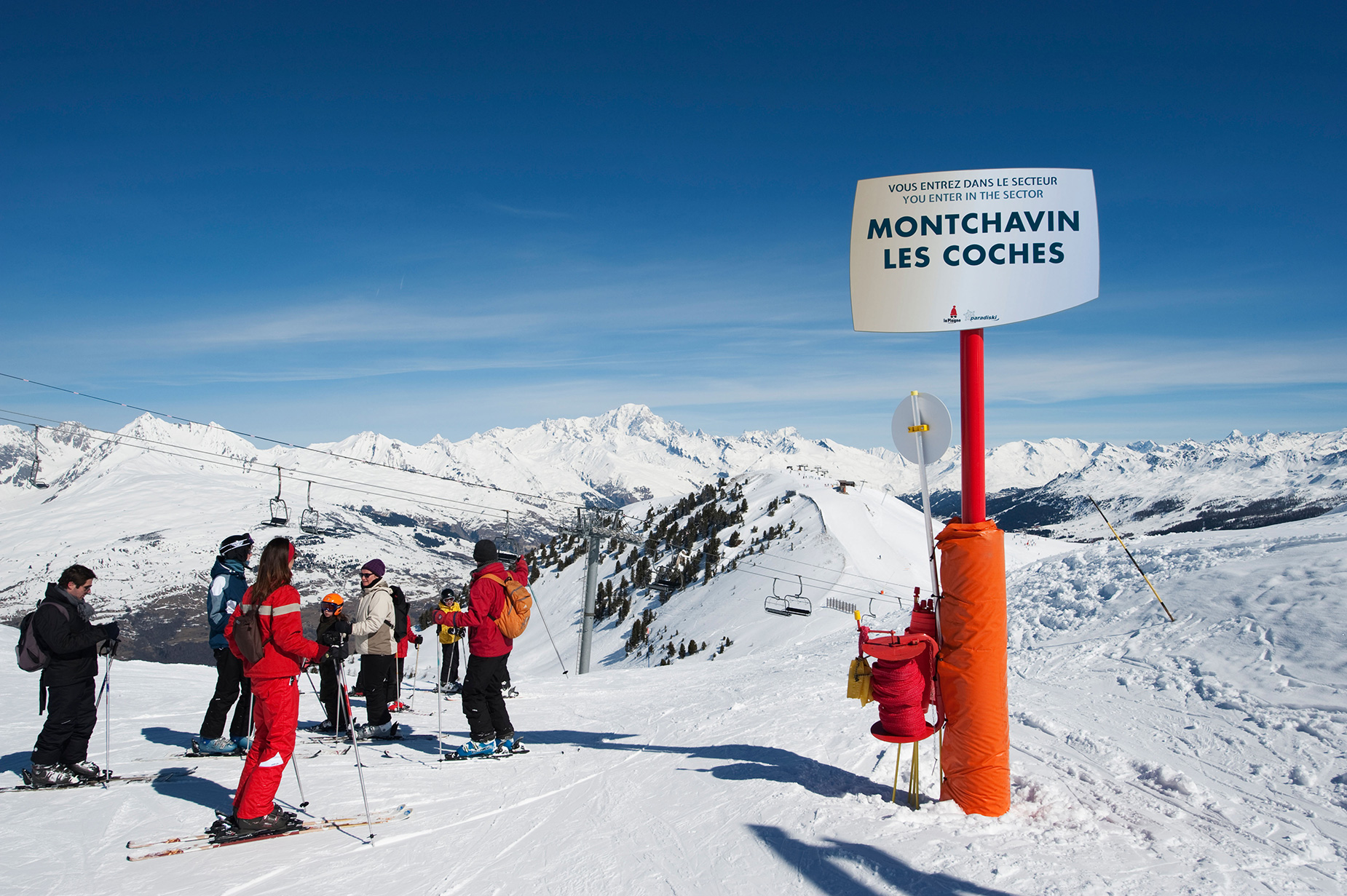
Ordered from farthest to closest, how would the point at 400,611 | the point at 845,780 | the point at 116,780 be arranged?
the point at 400,611 → the point at 116,780 → the point at 845,780

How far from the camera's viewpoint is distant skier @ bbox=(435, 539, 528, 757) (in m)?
7.13

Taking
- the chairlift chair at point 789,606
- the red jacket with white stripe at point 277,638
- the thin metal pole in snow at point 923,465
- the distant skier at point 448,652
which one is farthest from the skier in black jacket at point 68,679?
the chairlift chair at point 789,606

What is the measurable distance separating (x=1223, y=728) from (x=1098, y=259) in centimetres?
410

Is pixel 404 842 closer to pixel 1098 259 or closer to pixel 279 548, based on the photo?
pixel 279 548

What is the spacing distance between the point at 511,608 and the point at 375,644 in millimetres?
2617

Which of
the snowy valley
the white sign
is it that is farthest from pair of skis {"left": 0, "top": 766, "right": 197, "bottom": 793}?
the white sign

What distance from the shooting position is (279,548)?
5.08m

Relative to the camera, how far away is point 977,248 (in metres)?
4.94

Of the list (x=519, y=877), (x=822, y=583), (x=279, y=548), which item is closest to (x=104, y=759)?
(x=279, y=548)

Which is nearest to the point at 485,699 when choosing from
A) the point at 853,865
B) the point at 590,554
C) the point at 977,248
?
the point at 853,865

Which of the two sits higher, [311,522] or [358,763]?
[311,522]

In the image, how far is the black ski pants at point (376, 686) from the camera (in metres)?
8.55

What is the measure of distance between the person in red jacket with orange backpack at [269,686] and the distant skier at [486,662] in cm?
211

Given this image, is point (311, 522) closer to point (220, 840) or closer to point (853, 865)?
point (220, 840)
